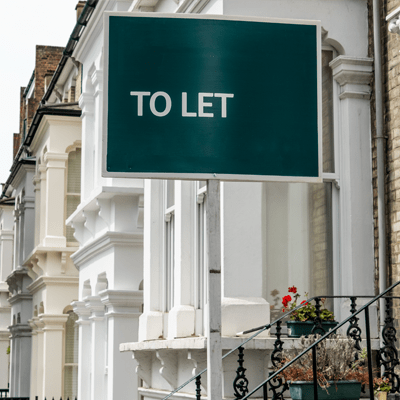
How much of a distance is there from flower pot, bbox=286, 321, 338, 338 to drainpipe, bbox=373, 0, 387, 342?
26.5 inches

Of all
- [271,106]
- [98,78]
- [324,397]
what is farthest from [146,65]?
[98,78]

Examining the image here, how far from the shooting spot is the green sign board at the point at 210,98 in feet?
11.2

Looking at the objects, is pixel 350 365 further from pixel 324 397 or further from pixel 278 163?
pixel 278 163

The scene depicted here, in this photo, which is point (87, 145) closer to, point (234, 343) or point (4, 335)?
point (234, 343)

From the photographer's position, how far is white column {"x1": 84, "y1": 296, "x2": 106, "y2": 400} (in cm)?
1356

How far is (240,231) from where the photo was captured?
8094 mm

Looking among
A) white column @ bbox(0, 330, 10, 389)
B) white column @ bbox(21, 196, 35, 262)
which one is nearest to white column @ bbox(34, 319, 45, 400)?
white column @ bbox(21, 196, 35, 262)

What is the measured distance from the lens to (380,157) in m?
8.34

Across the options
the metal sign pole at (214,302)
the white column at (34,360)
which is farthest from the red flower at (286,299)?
the white column at (34,360)

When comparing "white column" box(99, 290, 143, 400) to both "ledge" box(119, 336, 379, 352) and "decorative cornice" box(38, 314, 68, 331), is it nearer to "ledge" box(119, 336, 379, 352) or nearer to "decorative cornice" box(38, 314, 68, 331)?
"ledge" box(119, 336, 379, 352)

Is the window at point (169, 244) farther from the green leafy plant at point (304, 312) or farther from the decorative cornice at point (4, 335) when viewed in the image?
the decorative cornice at point (4, 335)

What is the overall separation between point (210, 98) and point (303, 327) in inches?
186

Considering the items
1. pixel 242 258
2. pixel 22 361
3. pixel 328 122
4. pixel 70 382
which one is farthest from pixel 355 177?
pixel 22 361

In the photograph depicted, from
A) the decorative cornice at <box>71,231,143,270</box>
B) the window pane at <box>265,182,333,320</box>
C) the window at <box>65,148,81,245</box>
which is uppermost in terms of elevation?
the window at <box>65,148,81,245</box>
